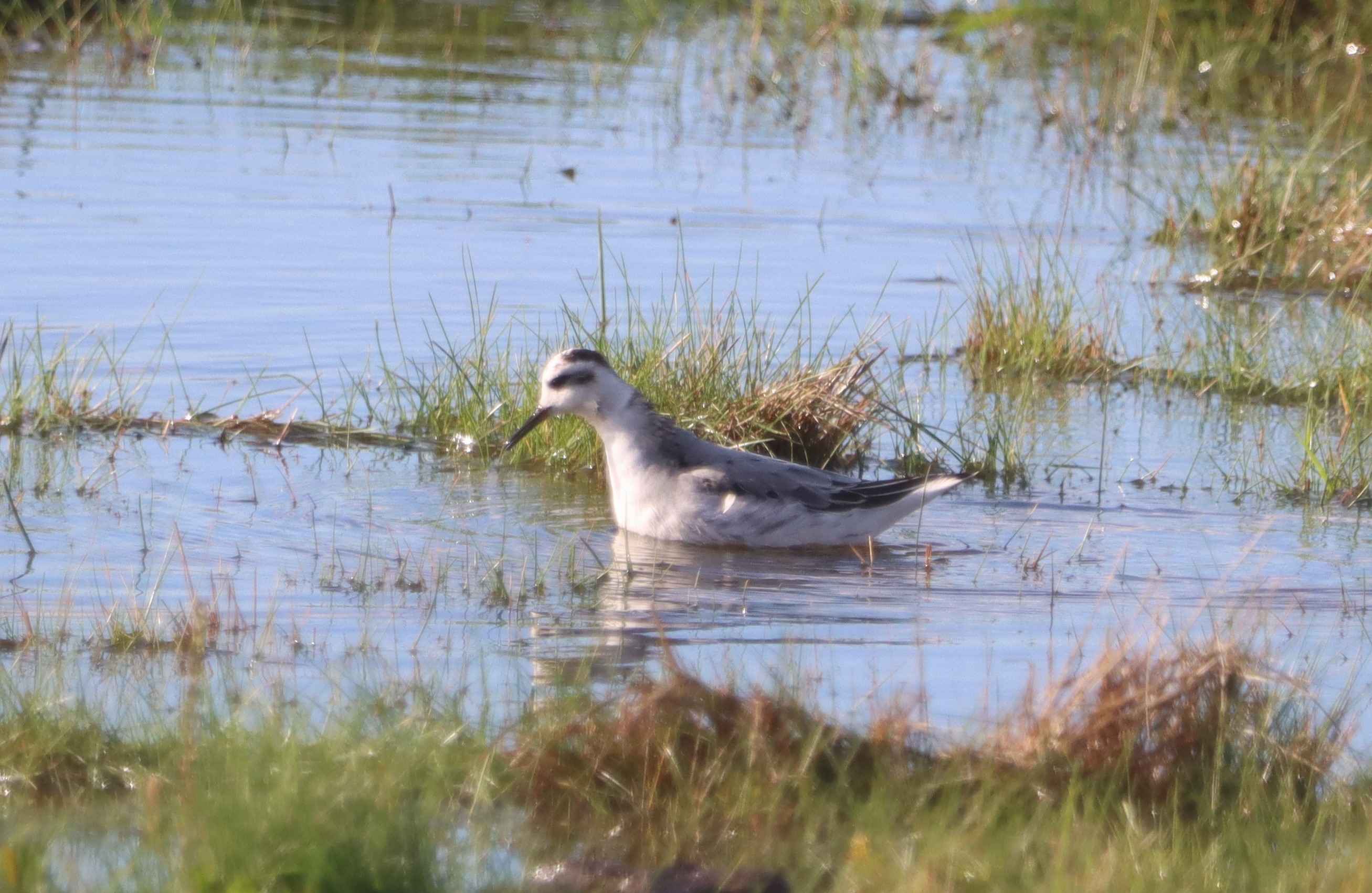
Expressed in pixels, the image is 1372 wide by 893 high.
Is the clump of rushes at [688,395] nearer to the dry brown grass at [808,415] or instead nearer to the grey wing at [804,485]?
the dry brown grass at [808,415]

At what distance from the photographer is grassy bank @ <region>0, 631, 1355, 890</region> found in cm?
403

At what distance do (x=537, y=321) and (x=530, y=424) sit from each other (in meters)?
2.79

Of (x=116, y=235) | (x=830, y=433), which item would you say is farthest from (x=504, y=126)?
(x=830, y=433)

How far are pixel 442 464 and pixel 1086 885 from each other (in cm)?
554

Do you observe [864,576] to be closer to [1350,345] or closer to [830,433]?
[830,433]

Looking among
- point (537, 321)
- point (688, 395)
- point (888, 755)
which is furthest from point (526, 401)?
point (888, 755)

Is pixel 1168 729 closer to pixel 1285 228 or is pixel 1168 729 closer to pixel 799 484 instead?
pixel 799 484

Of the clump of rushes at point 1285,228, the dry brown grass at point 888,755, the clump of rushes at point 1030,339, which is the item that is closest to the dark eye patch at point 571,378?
the clump of rushes at point 1030,339

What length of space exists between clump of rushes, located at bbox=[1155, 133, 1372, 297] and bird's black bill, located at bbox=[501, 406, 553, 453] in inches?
239

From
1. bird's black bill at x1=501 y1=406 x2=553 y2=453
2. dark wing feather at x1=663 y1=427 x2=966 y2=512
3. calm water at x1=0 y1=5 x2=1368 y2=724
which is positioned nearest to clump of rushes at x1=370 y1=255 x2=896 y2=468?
calm water at x1=0 y1=5 x2=1368 y2=724

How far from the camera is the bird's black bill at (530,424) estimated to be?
8.51 metres

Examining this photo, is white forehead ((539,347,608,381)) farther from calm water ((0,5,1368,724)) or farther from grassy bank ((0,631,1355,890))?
grassy bank ((0,631,1355,890))

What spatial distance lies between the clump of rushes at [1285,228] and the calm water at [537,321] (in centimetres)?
73

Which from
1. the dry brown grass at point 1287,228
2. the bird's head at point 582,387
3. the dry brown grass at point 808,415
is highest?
the dry brown grass at point 1287,228
